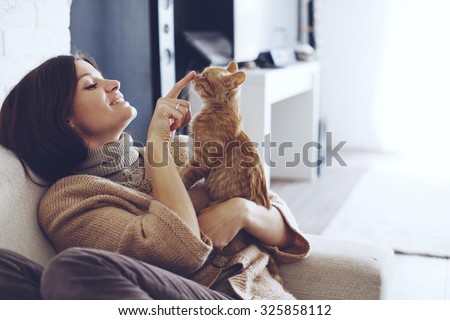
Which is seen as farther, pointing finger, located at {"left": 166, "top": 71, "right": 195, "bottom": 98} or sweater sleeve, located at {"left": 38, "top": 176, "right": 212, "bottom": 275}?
pointing finger, located at {"left": 166, "top": 71, "right": 195, "bottom": 98}

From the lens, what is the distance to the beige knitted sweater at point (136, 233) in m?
1.24

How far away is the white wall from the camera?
5.05 metres

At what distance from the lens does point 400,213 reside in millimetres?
3359

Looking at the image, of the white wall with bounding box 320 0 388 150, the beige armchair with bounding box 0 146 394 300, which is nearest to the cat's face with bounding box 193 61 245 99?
the beige armchair with bounding box 0 146 394 300

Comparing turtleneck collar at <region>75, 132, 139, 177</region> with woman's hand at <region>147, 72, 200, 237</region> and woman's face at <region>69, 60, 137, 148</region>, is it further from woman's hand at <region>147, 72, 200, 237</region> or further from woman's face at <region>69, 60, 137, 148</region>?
woman's hand at <region>147, 72, 200, 237</region>

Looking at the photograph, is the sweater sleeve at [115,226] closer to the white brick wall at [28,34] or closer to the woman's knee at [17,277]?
the woman's knee at [17,277]

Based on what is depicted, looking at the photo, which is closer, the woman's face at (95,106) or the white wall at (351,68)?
the woman's face at (95,106)

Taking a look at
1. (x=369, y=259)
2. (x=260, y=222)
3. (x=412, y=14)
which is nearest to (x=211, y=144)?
(x=260, y=222)

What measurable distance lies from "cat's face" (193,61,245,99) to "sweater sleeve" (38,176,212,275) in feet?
1.22

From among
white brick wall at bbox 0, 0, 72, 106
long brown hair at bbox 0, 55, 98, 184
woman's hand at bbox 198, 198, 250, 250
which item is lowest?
woman's hand at bbox 198, 198, 250, 250

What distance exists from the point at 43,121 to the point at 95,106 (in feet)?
0.44

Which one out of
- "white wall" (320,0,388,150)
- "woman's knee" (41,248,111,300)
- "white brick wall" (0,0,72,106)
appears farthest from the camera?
"white wall" (320,0,388,150)

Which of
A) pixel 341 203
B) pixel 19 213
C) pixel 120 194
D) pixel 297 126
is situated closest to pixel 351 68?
pixel 297 126

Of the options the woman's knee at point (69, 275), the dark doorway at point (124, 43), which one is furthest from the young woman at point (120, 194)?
the dark doorway at point (124, 43)
